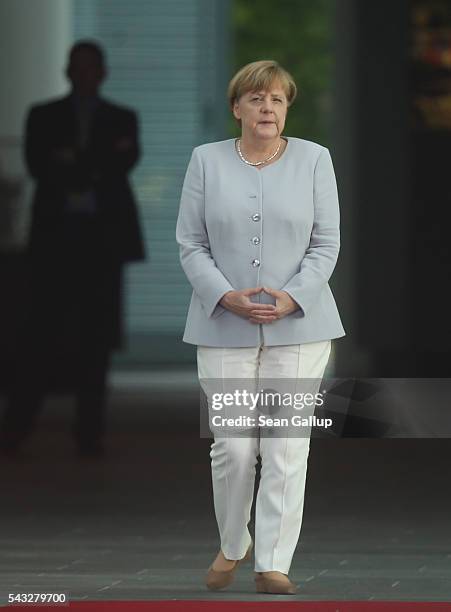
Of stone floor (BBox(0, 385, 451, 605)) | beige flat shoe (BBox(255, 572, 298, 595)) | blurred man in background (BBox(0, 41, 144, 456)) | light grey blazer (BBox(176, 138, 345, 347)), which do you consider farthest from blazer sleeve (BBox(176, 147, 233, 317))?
blurred man in background (BBox(0, 41, 144, 456))

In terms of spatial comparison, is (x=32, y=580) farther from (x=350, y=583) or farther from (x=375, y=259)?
(x=375, y=259)

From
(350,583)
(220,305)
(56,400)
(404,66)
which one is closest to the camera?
(220,305)

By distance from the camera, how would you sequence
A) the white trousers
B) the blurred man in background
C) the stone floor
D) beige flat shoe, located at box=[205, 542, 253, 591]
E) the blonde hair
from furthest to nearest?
the blurred man in background < the stone floor < beige flat shoe, located at box=[205, 542, 253, 591] < the white trousers < the blonde hair

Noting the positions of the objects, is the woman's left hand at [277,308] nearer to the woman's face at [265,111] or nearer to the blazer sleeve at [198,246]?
the blazer sleeve at [198,246]

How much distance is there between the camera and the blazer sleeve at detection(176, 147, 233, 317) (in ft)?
18.4

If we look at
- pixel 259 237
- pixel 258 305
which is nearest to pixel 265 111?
pixel 259 237

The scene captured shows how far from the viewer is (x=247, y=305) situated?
18.2ft

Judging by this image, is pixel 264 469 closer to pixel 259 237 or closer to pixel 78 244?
pixel 259 237

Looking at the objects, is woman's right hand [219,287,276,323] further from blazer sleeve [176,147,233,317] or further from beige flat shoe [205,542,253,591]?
beige flat shoe [205,542,253,591]

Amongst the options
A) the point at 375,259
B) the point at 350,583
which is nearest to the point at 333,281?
the point at 375,259

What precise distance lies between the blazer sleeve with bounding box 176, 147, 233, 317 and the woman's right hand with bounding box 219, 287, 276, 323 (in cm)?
2

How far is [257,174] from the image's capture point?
5629mm

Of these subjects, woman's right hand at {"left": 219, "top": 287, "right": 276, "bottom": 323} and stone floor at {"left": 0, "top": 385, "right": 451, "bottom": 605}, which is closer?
woman's right hand at {"left": 219, "top": 287, "right": 276, "bottom": 323}

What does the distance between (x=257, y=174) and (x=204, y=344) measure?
493 mm
